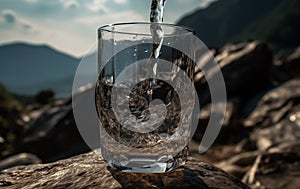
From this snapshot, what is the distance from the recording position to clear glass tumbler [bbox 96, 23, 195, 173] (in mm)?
1852

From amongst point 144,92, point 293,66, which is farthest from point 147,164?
point 293,66

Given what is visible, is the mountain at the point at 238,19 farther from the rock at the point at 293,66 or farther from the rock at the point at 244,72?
the rock at the point at 244,72

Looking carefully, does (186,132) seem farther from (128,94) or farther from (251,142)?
(251,142)

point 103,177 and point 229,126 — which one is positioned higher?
point 103,177

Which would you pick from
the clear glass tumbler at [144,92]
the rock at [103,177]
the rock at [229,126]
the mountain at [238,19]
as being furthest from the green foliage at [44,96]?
the mountain at [238,19]

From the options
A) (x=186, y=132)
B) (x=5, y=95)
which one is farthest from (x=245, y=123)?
(x=5, y=95)

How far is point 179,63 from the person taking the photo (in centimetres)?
189

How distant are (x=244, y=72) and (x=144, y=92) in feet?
29.6

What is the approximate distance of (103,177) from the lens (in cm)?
192

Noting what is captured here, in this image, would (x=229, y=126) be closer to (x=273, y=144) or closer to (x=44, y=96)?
(x=273, y=144)

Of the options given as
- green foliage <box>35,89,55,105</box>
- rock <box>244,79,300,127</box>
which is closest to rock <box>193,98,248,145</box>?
rock <box>244,79,300,127</box>

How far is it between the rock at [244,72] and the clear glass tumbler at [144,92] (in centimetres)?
816

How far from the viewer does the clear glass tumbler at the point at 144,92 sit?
1852 millimetres

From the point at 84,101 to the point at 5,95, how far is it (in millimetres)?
24162
